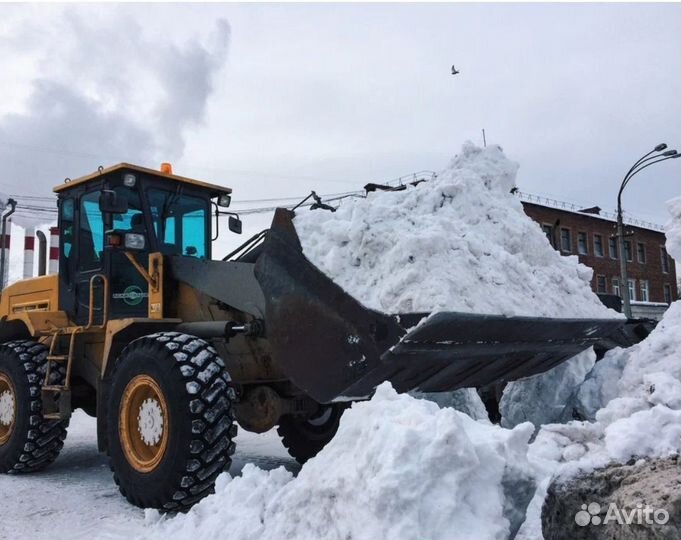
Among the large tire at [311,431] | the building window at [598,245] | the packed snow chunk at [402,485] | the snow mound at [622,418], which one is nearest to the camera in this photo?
the packed snow chunk at [402,485]

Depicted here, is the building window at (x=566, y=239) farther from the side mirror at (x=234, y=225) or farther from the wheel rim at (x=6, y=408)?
the wheel rim at (x=6, y=408)

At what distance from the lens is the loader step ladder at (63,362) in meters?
5.53

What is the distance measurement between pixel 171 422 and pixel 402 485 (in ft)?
6.71

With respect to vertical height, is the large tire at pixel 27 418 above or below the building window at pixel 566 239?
below

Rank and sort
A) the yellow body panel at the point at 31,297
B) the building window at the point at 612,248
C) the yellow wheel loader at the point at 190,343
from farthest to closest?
the building window at the point at 612,248, the yellow body panel at the point at 31,297, the yellow wheel loader at the point at 190,343

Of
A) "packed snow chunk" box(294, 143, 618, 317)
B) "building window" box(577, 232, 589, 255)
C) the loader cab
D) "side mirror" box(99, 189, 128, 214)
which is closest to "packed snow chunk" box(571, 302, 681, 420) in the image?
"packed snow chunk" box(294, 143, 618, 317)

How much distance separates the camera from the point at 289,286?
411 cm

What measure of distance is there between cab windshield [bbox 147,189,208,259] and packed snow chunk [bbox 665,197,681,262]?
3864 millimetres

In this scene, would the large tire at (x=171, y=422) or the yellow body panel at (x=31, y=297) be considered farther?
the yellow body panel at (x=31, y=297)

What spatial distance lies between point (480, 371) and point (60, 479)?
379 cm

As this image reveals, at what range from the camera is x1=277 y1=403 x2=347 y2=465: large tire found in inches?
242

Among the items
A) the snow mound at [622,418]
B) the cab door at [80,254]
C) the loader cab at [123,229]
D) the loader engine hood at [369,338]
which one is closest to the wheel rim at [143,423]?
the loader engine hood at [369,338]

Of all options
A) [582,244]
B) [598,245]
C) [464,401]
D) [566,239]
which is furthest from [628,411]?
[598,245]

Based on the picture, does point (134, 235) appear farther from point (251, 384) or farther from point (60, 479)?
point (60, 479)
